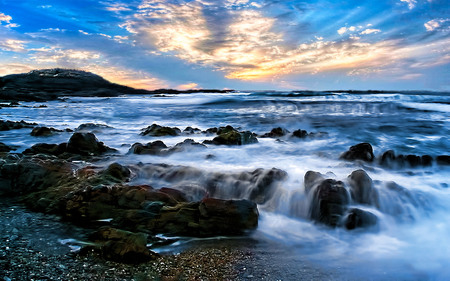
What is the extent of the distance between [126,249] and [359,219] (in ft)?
8.94

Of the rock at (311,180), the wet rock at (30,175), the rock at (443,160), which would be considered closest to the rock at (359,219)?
the rock at (311,180)

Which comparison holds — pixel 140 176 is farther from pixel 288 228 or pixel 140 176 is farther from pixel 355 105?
pixel 355 105

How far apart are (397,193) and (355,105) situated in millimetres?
21026

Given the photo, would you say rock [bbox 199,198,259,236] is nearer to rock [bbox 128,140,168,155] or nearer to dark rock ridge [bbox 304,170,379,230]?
dark rock ridge [bbox 304,170,379,230]

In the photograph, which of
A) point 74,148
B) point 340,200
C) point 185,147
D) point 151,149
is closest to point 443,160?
point 340,200

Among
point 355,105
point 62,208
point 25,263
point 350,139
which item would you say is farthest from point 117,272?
point 355,105

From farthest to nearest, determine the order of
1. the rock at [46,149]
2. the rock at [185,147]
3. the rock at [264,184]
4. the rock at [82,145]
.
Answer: the rock at [185,147]
the rock at [82,145]
the rock at [46,149]
the rock at [264,184]

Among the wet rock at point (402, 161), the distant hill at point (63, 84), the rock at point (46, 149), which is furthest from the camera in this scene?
the distant hill at point (63, 84)

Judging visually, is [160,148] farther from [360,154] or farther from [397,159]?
[397,159]

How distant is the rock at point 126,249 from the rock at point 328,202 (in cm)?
214

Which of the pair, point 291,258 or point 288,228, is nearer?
point 291,258

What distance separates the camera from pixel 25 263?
8.55 ft

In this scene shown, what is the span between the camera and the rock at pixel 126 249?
270 centimetres

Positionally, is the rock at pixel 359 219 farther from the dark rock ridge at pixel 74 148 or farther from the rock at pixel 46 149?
the rock at pixel 46 149
